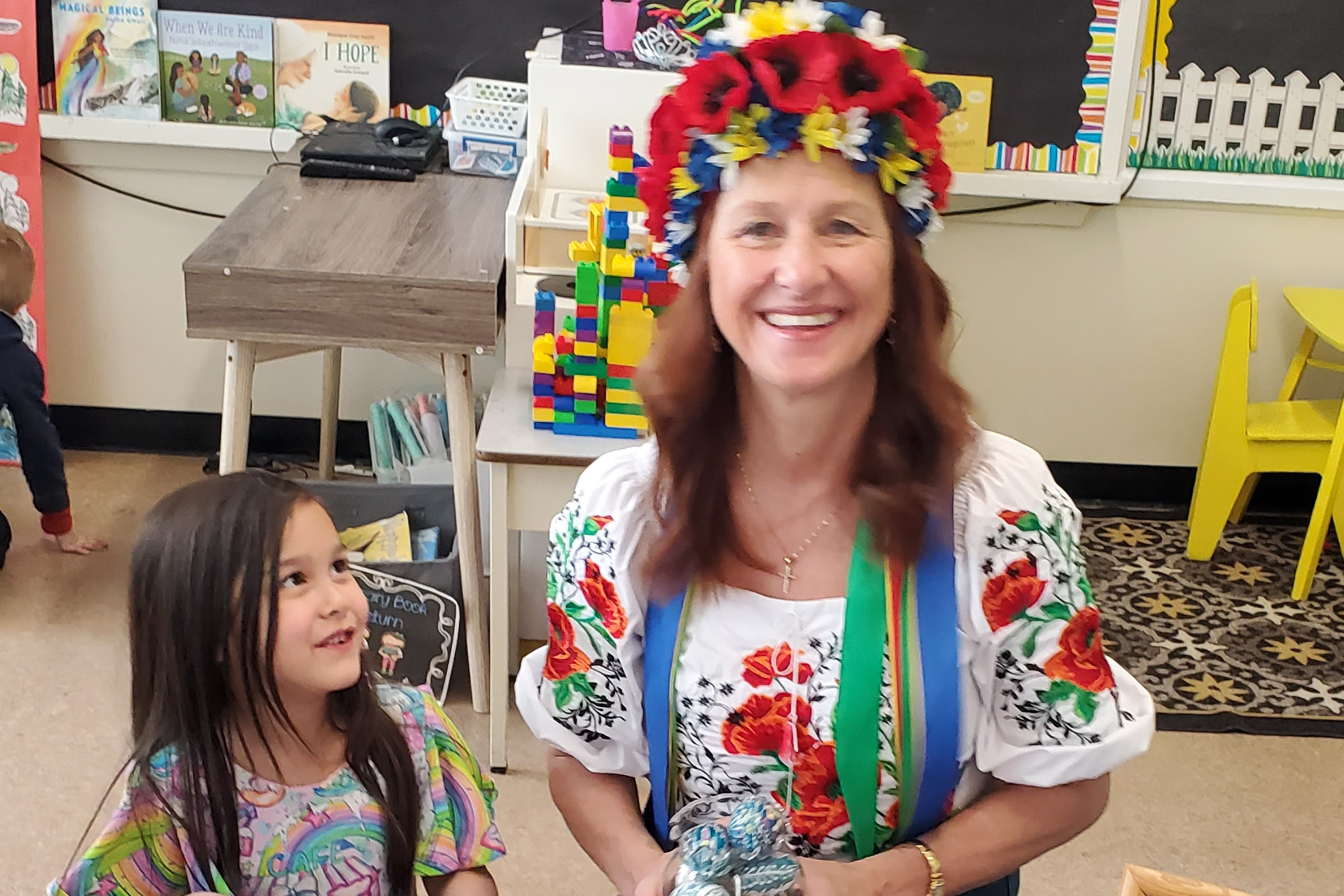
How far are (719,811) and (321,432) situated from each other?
2.19 m

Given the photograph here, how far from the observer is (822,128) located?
Result: 1.08 metres

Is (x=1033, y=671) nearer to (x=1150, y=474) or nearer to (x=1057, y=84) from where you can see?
(x=1057, y=84)

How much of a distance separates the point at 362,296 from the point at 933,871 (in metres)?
1.33

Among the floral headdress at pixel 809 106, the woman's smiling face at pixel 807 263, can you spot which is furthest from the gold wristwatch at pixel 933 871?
the floral headdress at pixel 809 106

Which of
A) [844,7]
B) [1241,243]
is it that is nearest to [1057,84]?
[1241,243]

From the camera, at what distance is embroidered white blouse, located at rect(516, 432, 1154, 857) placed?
115 cm

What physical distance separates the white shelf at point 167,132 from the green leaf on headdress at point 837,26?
2.12 m

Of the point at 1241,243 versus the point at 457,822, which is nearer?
the point at 457,822

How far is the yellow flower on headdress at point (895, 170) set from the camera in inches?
43.6

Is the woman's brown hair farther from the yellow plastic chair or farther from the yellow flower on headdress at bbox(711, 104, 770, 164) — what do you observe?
the yellow plastic chair

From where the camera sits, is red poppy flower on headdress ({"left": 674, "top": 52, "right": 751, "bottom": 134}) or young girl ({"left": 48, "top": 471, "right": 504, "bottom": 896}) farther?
young girl ({"left": 48, "top": 471, "right": 504, "bottom": 896})

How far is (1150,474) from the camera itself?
338 cm

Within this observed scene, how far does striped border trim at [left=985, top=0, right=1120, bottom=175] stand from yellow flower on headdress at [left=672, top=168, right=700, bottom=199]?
2054mm

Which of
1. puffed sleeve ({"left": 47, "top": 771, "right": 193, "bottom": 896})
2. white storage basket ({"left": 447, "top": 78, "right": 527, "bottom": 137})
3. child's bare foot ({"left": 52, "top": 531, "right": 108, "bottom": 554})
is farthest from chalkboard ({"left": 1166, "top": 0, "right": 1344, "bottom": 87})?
puffed sleeve ({"left": 47, "top": 771, "right": 193, "bottom": 896})
